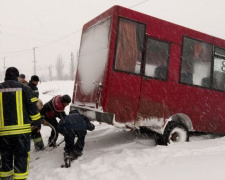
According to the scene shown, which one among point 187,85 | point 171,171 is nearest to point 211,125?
point 187,85

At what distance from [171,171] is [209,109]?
11.9 ft

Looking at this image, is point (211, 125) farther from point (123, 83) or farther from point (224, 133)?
point (123, 83)

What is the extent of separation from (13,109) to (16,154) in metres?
0.70

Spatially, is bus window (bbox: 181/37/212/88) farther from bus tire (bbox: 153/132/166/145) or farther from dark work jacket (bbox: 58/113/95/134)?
dark work jacket (bbox: 58/113/95/134)

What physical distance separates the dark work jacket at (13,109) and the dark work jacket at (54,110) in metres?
1.85

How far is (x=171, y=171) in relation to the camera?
4086 millimetres

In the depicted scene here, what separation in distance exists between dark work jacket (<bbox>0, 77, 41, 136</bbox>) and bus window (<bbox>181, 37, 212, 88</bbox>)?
13.4 ft

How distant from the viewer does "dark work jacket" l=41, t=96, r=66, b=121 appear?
599cm

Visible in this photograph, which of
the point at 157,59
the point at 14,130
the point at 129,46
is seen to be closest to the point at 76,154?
the point at 14,130

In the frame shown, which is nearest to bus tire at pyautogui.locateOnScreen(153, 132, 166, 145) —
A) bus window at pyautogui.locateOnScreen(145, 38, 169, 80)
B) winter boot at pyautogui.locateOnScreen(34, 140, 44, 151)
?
bus window at pyautogui.locateOnScreen(145, 38, 169, 80)

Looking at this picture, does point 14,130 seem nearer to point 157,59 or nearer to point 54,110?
point 54,110

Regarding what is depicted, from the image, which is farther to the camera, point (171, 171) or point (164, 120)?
point (164, 120)

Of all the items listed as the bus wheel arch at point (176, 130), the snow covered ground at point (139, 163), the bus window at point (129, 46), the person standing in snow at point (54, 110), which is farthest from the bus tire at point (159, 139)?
the person standing in snow at point (54, 110)

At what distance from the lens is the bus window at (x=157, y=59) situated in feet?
19.5
